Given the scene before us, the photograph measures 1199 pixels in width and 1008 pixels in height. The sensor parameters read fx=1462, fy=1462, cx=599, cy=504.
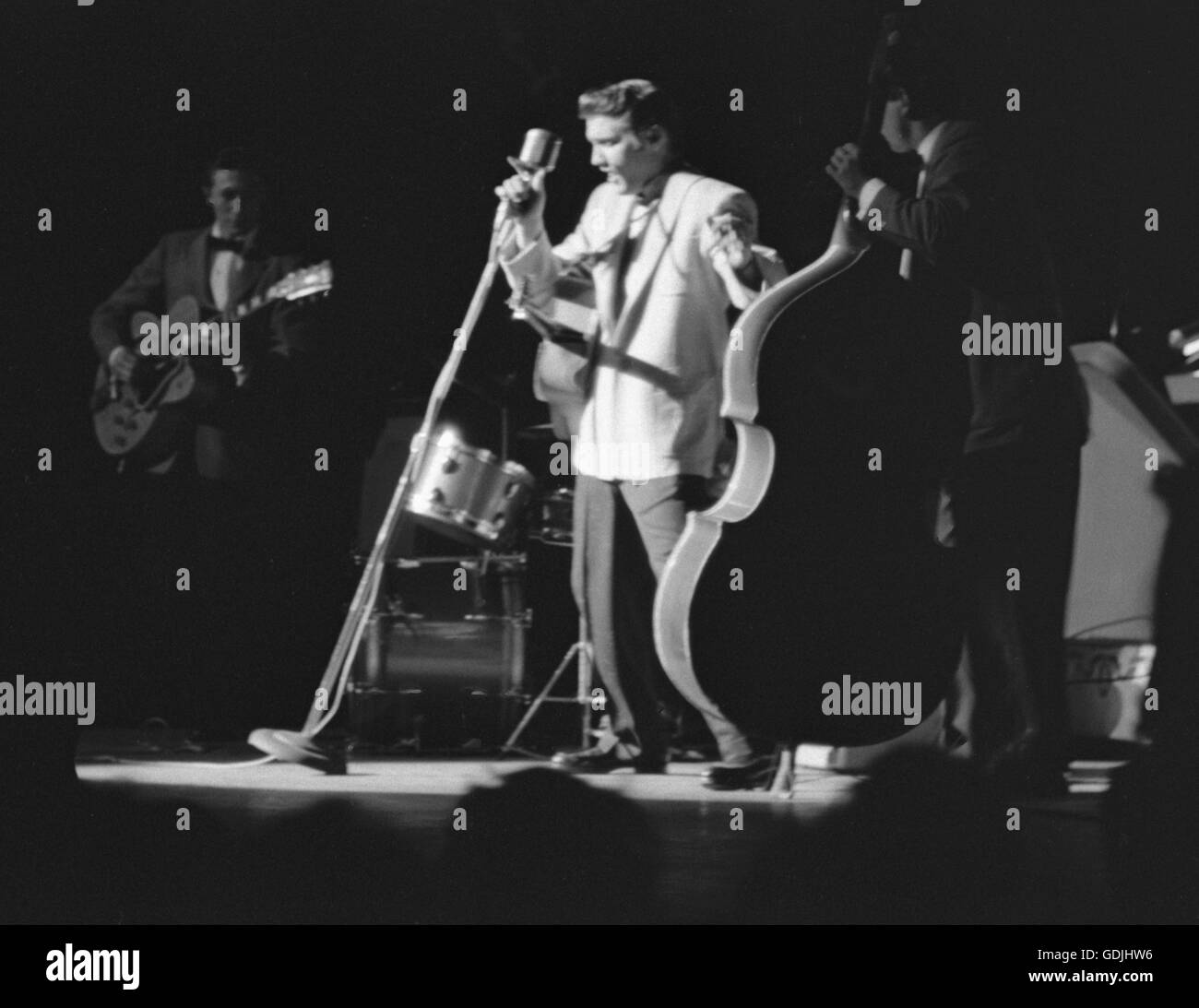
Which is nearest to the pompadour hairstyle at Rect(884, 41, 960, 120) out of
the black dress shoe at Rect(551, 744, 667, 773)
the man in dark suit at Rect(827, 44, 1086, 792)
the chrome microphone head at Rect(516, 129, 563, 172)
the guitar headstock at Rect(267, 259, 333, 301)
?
the man in dark suit at Rect(827, 44, 1086, 792)

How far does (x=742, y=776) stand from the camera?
438 centimetres

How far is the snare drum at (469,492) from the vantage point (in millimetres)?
4328

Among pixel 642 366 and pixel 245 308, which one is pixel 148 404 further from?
pixel 642 366

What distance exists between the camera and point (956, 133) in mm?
4402

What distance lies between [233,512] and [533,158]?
1.41 metres

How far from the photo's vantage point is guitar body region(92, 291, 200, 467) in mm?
4461

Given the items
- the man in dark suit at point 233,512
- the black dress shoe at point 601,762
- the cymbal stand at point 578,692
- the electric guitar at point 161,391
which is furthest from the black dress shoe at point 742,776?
the electric guitar at point 161,391

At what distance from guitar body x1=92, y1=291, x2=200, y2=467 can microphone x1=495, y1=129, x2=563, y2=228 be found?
993 millimetres

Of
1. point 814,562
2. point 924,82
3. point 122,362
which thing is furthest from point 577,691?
point 924,82

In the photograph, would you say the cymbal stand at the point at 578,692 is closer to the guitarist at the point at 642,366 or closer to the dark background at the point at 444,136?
the guitarist at the point at 642,366

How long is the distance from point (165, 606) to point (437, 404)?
1033mm

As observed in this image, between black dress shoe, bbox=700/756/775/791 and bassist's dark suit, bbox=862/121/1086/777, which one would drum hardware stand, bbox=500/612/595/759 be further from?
bassist's dark suit, bbox=862/121/1086/777

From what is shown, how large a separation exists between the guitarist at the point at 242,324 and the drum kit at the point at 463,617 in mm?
517
